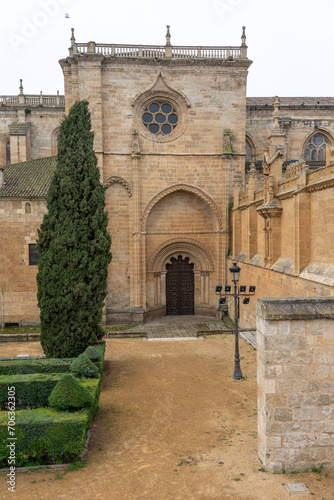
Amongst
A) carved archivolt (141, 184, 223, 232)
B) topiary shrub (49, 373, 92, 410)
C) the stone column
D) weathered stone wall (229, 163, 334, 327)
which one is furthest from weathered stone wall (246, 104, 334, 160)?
topiary shrub (49, 373, 92, 410)

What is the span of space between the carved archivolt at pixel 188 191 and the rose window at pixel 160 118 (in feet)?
10.9

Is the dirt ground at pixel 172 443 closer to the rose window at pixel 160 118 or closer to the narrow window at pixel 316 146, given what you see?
the rose window at pixel 160 118

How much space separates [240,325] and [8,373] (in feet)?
Result: 41.6

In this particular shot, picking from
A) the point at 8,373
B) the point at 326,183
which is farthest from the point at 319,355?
the point at 8,373

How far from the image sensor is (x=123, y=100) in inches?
867

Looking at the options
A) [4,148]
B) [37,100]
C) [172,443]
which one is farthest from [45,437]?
[37,100]

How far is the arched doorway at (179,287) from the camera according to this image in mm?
24125

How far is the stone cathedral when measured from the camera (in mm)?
21594

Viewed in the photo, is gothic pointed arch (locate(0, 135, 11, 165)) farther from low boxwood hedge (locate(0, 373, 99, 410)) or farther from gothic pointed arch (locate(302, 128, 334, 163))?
low boxwood hedge (locate(0, 373, 99, 410))

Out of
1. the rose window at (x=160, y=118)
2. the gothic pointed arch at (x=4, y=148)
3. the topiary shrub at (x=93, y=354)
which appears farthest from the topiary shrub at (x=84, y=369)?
the gothic pointed arch at (x=4, y=148)

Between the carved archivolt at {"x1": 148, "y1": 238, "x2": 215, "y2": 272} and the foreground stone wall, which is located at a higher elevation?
the carved archivolt at {"x1": 148, "y1": 238, "x2": 215, "y2": 272}

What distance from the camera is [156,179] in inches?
884

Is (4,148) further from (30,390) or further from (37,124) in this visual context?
(30,390)

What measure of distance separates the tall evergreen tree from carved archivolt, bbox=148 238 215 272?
881 cm
